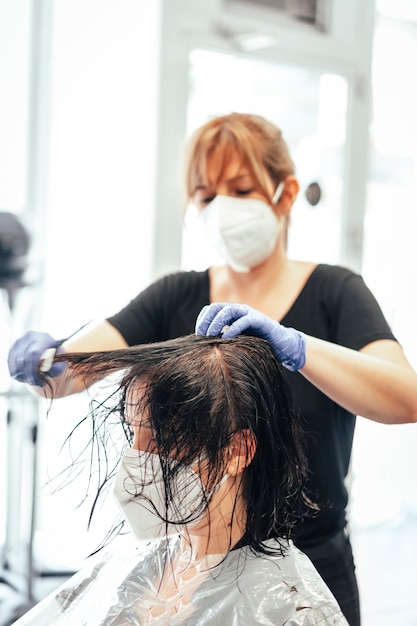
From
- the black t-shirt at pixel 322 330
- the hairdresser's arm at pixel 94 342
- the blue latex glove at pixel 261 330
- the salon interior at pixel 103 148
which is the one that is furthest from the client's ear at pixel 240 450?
the salon interior at pixel 103 148

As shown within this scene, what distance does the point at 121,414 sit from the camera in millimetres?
1109

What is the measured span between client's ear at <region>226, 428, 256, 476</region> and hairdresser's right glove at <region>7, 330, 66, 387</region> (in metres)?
0.37

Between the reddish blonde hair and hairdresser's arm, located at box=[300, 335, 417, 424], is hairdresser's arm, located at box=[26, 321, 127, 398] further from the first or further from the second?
hairdresser's arm, located at box=[300, 335, 417, 424]

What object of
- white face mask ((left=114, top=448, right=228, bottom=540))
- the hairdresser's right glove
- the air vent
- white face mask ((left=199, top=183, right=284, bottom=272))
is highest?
the air vent

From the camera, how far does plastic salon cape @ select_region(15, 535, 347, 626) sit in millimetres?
1113

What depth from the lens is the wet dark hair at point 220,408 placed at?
1057 millimetres

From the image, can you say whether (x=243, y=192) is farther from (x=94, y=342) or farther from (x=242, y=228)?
(x=94, y=342)

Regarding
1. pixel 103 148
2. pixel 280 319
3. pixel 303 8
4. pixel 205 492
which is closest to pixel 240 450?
pixel 205 492

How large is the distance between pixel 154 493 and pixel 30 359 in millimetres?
360

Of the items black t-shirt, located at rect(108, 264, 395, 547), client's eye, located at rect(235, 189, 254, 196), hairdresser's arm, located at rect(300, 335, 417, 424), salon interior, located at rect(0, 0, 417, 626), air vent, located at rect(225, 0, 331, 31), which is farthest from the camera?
air vent, located at rect(225, 0, 331, 31)

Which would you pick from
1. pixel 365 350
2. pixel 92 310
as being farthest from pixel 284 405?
pixel 92 310

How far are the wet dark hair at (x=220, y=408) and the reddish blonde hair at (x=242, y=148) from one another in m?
0.45

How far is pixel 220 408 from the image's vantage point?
1062 millimetres

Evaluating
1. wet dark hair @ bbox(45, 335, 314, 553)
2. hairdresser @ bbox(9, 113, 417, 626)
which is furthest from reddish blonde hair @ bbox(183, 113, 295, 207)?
wet dark hair @ bbox(45, 335, 314, 553)
